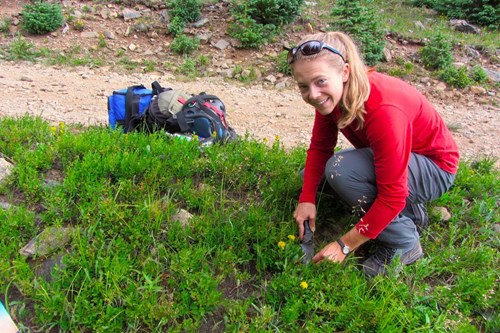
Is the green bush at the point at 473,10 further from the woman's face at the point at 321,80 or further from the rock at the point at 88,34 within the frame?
the woman's face at the point at 321,80

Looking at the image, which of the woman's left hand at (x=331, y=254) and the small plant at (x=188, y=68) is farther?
the small plant at (x=188, y=68)

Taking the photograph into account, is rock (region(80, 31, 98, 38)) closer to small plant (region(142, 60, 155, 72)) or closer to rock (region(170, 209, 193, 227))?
small plant (region(142, 60, 155, 72))

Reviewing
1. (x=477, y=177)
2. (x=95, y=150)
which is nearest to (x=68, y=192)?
(x=95, y=150)

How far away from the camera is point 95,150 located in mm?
3451

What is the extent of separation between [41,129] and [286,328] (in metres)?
2.86

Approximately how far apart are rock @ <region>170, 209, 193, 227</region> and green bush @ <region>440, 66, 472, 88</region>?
6905mm

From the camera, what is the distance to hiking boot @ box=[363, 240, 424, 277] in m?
2.81

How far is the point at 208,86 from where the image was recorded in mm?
7852

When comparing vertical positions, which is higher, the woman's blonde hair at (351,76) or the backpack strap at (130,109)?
the woman's blonde hair at (351,76)

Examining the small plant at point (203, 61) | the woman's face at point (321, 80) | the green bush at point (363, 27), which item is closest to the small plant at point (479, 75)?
the green bush at point (363, 27)

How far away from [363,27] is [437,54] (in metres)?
1.60

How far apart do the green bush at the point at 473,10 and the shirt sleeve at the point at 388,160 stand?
428 inches

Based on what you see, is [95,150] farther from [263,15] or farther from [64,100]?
[263,15]

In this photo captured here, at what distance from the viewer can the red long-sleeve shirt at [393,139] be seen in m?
2.41
